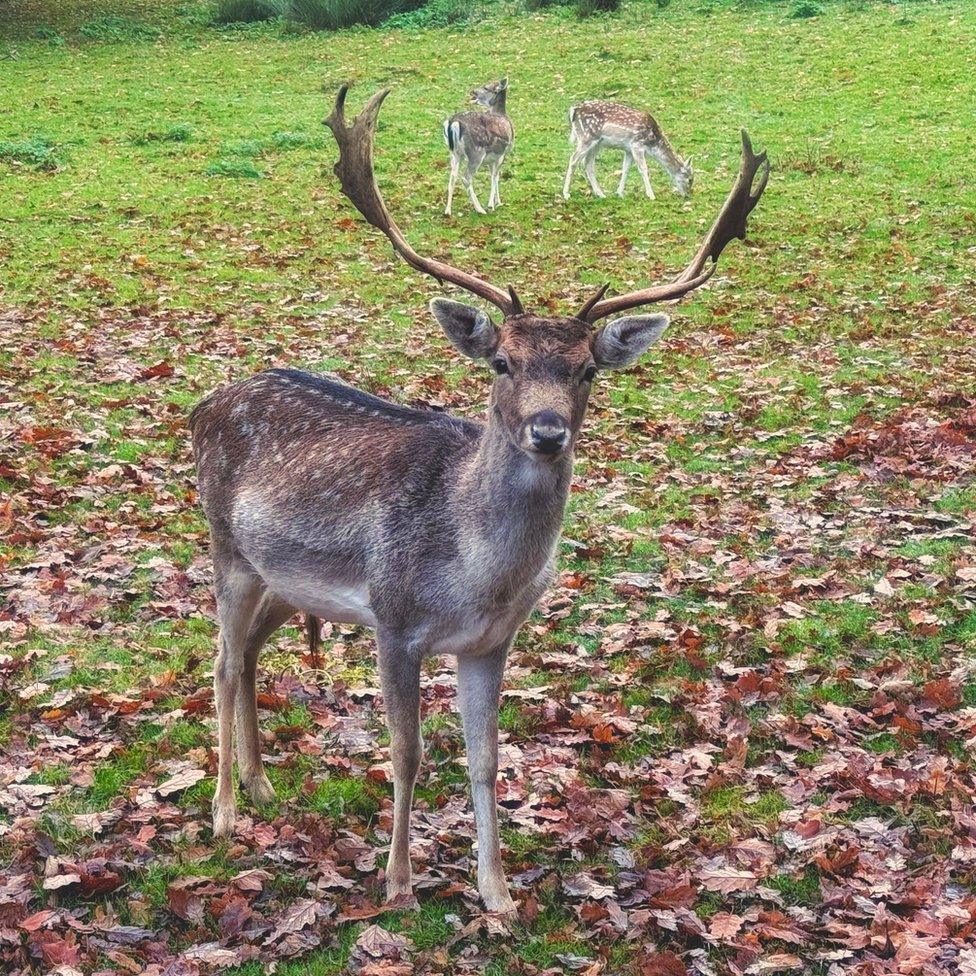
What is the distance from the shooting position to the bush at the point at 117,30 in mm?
32812

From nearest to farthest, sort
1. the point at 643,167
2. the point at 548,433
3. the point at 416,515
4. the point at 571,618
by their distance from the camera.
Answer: the point at 548,433 < the point at 416,515 < the point at 571,618 < the point at 643,167

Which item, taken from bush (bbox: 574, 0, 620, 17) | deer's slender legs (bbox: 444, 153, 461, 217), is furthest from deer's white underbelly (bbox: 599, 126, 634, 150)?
bush (bbox: 574, 0, 620, 17)

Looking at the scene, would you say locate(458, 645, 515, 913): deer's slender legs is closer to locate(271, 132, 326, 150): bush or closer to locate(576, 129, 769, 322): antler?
locate(576, 129, 769, 322): antler

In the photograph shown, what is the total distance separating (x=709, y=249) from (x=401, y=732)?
8.15ft

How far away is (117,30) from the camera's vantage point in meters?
33.4

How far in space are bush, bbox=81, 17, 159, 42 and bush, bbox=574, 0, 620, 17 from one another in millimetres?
11595

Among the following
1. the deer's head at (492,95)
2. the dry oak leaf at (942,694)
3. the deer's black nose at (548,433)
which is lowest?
the dry oak leaf at (942,694)

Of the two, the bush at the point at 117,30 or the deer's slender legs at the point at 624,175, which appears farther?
the bush at the point at 117,30

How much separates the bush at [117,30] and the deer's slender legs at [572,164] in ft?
57.1

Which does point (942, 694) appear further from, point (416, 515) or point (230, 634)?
point (230, 634)

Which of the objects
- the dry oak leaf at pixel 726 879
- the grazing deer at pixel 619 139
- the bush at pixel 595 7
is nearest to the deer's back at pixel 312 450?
the dry oak leaf at pixel 726 879

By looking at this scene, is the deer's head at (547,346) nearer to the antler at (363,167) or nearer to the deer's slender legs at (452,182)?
the antler at (363,167)

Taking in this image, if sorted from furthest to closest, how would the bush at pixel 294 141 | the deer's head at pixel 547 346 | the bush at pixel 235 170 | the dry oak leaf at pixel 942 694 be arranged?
the bush at pixel 294 141 → the bush at pixel 235 170 → the dry oak leaf at pixel 942 694 → the deer's head at pixel 547 346

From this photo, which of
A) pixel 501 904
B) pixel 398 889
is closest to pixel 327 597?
pixel 398 889
